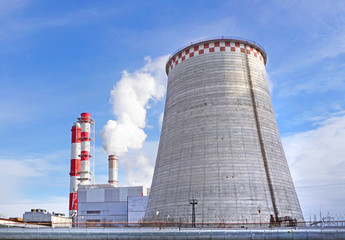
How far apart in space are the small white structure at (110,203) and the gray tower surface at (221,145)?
1627cm

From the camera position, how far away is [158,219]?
17.5 meters

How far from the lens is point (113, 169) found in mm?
43281

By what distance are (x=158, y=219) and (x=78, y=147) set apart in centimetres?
2731

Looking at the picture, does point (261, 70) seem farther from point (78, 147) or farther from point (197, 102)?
point (78, 147)

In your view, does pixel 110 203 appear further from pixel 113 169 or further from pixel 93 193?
pixel 113 169

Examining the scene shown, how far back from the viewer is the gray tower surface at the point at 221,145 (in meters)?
16.5

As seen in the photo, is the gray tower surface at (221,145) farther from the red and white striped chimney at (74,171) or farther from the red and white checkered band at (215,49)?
the red and white striped chimney at (74,171)

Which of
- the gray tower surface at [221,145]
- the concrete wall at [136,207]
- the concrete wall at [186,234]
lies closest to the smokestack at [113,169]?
the concrete wall at [136,207]

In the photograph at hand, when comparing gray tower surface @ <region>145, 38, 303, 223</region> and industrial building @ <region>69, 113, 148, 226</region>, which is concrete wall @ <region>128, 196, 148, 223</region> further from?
gray tower surface @ <region>145, 38, 303, 223</region>

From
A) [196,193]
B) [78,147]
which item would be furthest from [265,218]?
[78,147]

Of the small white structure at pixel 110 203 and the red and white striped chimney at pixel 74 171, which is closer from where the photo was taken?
the small white structure at pixel 110 203

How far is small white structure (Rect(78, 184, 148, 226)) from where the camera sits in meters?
34.7

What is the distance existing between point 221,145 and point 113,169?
92.0 ft

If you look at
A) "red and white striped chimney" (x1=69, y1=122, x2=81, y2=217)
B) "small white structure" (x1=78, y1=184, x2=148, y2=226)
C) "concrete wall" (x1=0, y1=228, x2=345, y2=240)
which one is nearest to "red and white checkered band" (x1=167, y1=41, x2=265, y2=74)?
"concrete wall" (x1=0, y1=228, x2=345, y2=240)
